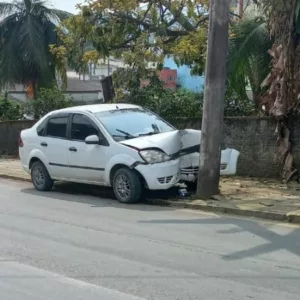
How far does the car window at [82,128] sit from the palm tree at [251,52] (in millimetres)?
3900

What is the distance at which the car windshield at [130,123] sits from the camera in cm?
1150

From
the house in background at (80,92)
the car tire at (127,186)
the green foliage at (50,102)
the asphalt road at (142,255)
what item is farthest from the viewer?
the house in background at (80,92)

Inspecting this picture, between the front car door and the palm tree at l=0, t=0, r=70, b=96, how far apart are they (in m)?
13.3

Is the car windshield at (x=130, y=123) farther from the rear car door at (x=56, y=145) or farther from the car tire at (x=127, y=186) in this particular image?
the rear car door at (x=56, y=145)

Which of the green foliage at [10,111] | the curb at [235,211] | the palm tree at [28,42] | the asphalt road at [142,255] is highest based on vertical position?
the palm tree at [28,42]

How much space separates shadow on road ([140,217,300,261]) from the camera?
7258mm

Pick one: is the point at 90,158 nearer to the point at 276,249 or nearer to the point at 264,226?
the point at 264,226

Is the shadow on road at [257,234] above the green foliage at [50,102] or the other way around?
the other way around

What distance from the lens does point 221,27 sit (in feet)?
35.5

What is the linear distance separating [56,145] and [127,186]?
89.8 inches

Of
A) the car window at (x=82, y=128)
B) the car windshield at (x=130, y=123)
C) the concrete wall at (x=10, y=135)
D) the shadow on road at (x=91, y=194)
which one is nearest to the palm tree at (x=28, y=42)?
the concrete wall at (x=10, y=135)

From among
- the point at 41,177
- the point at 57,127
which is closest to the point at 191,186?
the point at 57,127

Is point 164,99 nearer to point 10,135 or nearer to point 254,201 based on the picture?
point 254,201

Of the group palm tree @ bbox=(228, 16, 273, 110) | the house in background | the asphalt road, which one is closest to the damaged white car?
the asphalt road
